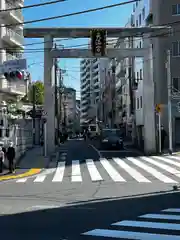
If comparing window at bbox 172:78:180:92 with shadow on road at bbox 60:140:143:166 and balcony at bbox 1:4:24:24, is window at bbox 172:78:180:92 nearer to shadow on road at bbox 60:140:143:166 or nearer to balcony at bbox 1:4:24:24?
shadow on road at bbox 60:140:143:166

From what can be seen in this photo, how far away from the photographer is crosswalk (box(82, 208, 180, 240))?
8.19m

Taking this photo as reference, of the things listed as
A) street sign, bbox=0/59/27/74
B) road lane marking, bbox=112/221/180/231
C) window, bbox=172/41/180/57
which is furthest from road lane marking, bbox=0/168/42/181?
window, bbox=172/41/180/57

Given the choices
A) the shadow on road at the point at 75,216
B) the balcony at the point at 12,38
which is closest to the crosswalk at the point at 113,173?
the shadow on road at the point at 75,216

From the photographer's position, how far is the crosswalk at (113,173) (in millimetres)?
19281

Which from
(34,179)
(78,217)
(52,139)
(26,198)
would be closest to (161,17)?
(52,139)

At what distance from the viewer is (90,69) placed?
6786 inches

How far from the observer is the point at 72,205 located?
1245cm

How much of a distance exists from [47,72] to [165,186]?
21.1 meters

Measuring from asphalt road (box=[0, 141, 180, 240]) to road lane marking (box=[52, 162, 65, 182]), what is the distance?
1.61 feet

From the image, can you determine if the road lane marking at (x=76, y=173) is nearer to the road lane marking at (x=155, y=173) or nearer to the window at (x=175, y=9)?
the road lane marking at (x=155, y=173)

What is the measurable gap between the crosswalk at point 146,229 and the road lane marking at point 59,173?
9.96m

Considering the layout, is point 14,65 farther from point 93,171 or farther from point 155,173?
point 155,173

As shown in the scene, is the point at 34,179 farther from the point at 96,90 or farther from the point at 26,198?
the point at 96,90

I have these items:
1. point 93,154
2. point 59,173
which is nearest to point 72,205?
point 59,173
